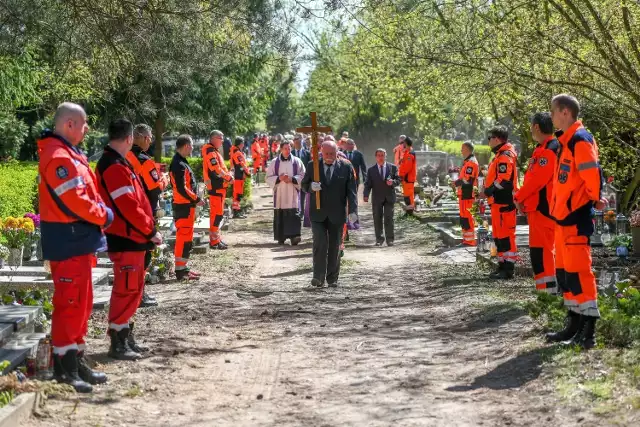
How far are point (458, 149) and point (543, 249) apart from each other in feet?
124

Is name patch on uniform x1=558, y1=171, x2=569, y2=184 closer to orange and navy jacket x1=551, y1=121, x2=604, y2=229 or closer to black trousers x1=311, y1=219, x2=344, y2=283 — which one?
orange and navy jacket x1=551, y1=121, x2=604, y2=229

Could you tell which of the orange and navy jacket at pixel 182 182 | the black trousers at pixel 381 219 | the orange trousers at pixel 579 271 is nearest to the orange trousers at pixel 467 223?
the black trousers at pixel 381 219

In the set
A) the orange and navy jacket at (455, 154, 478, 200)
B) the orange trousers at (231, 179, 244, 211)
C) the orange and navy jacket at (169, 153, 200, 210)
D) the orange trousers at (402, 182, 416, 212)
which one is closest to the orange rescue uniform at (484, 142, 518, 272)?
the orange and navy jacket at (169, 153, 200, 210)

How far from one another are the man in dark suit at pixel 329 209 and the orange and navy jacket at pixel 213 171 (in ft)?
15.3

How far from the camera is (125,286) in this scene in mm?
9055

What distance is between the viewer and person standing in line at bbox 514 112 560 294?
1120 cm

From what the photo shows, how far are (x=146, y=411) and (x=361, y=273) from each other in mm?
8769

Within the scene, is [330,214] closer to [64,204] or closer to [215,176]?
[215,176]

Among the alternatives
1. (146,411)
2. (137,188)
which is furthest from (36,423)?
(137,188)

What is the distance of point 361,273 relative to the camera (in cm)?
1605

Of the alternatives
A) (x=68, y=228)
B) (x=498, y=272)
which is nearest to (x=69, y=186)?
(x=68, y=228)

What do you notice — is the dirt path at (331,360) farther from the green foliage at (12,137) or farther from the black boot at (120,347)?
the green foliage at (12,137)

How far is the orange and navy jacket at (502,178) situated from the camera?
13.7 meters

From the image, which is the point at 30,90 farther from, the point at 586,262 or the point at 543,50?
the point at 586,262
